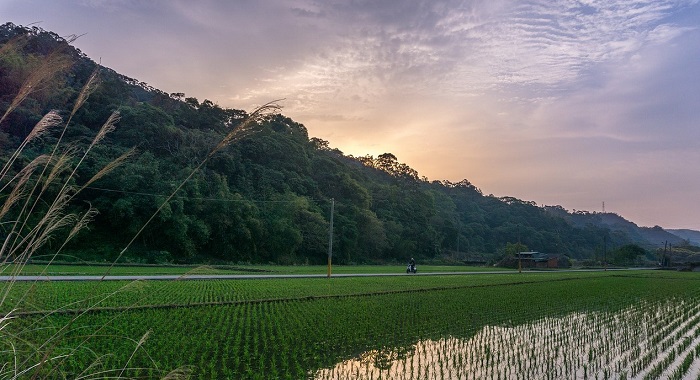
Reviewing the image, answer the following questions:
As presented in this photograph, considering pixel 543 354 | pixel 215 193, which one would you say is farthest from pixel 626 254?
pixel 543 354

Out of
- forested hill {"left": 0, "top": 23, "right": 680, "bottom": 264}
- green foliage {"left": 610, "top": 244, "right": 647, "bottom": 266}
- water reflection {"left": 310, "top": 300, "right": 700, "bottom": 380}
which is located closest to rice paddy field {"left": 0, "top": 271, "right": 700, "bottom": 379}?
water reflection {"left": 310, "top": 300, "right": 700, "bottom": 380}

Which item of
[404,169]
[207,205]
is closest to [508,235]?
[404,169]

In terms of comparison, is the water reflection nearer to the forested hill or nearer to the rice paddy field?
the rice paddy field

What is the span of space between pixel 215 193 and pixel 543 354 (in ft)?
117

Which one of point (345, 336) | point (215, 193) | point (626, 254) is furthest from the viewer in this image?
point (626, 254)

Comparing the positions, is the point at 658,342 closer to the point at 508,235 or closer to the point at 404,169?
the point at 404,169

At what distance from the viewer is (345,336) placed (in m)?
9.52

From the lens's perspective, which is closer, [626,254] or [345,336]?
[345,336]

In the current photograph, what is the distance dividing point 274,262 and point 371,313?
33226 mm

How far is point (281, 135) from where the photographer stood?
56.1 m

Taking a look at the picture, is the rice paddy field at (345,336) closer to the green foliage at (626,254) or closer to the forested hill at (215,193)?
the forested hill at (215,193)

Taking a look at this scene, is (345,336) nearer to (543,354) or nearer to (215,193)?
(543,354)

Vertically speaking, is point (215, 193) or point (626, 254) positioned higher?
point (215, 193)

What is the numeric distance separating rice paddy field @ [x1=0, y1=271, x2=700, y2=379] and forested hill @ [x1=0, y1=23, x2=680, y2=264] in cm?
1248
